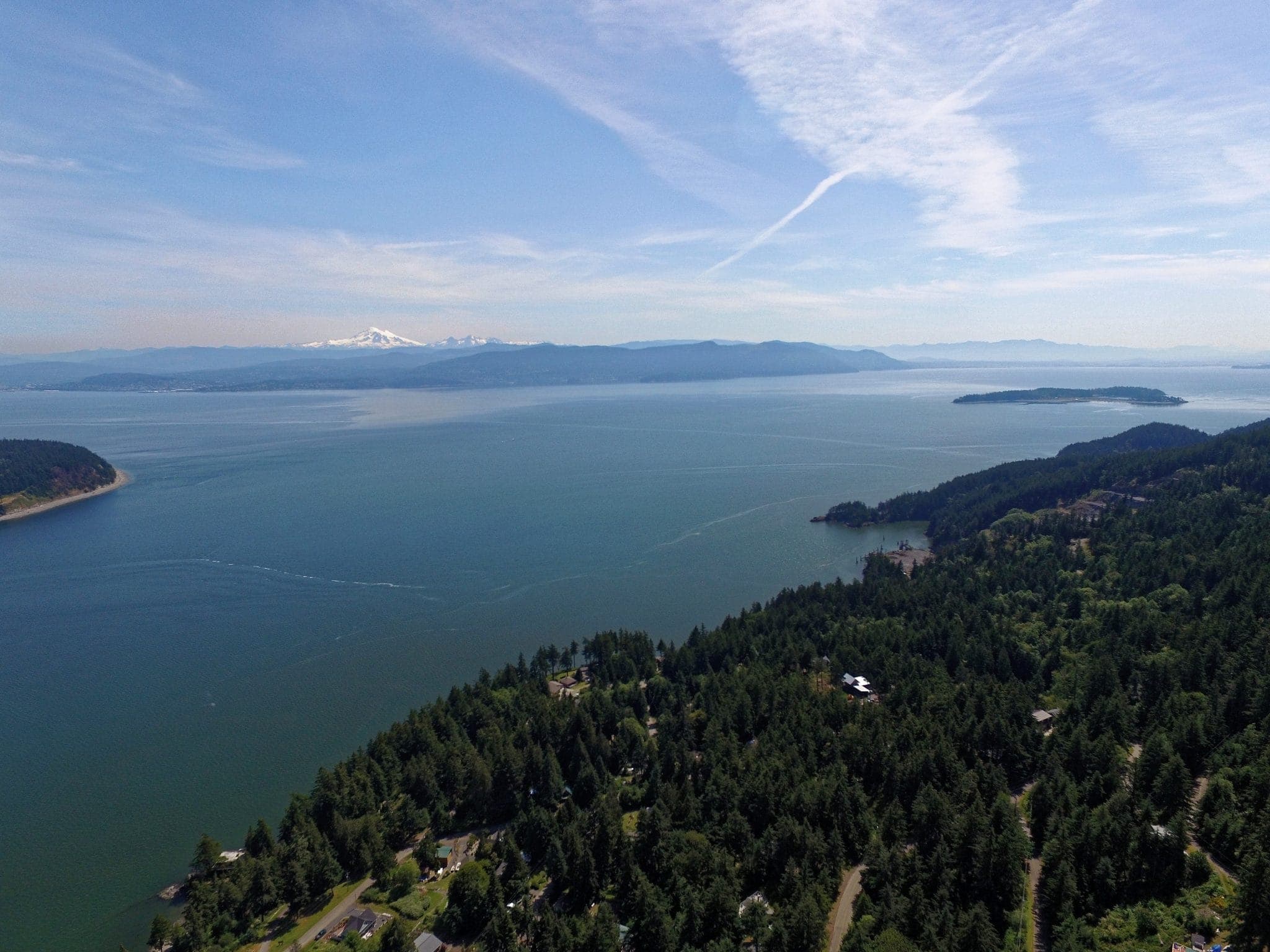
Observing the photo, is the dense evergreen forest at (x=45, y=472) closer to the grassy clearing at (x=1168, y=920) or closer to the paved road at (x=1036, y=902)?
the paved road at (x=1036, y=902)

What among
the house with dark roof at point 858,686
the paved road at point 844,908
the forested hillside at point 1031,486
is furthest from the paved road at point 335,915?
the forested hillside at point 1031,486

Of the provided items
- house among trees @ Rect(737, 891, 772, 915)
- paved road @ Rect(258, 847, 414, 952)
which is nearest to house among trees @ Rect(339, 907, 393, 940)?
paved road @ Rect(258, 847, 414, 952)

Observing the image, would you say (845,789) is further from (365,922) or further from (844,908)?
(365,922)

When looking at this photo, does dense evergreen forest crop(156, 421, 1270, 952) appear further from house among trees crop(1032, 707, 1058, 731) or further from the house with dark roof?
the house with dark roof

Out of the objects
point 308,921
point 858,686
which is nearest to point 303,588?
point 308,921

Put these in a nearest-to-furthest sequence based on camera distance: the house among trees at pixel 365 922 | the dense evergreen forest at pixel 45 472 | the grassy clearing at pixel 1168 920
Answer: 1. the grassy clearing at pixel 1168 920
2. the house among trees at pixel 365 922
3. the dense evergreen forest at pixel 45 472

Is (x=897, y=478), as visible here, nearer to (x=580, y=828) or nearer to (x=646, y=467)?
(x=646, y=467)
